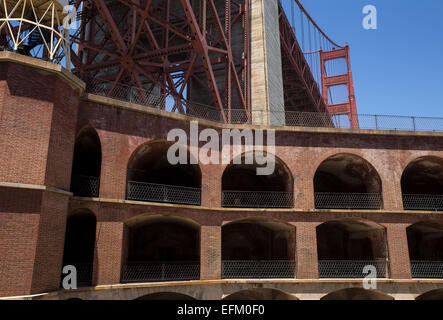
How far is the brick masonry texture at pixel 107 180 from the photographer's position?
37.6 feet

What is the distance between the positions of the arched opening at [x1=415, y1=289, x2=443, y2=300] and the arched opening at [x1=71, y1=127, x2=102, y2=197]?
1570 cm

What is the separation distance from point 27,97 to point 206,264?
9.61 meters

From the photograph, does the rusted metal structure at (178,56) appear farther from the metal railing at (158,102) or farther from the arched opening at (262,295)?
the arched opening at (262,295)

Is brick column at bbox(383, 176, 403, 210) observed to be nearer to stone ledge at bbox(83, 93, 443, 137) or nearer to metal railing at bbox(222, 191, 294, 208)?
stone ledge at bbox(83, 93, 443, 137)

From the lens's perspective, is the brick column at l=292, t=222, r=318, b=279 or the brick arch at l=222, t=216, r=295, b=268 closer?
the brick column at l=292, t=222, r=318, b=279

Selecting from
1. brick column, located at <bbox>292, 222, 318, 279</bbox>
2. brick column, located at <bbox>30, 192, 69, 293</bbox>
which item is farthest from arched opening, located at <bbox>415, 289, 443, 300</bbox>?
brick column, located at <bbox>30, 192, 69, 293</bbox>

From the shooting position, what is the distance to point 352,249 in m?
21.0

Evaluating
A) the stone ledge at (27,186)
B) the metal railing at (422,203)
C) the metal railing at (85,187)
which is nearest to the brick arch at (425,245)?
the metal railing at (422,203)

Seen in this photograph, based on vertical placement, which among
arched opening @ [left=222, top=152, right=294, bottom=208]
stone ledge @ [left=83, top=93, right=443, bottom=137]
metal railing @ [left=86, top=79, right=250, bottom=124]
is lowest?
arched opening @ [left=222, top=152, right=294, bottom=208]

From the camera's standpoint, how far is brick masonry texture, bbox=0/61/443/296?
11453 mm

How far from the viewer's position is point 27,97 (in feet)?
39.9

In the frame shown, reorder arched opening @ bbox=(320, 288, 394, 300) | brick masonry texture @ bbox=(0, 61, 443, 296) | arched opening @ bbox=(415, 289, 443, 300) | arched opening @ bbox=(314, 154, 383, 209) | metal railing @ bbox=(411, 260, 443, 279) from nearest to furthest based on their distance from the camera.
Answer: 1. brick masonry texture @ bbox=(0, 61, 443, 296)
2. arched opening @ bbox=(320, 288, 394, 300)
3. arched opening @ bbox=(415, 289, 443, 300)
4. metal railing @ bbox=(411, 260, 443, 279)
5. arched opening @ bbox=(314, 154, 383, 209)
